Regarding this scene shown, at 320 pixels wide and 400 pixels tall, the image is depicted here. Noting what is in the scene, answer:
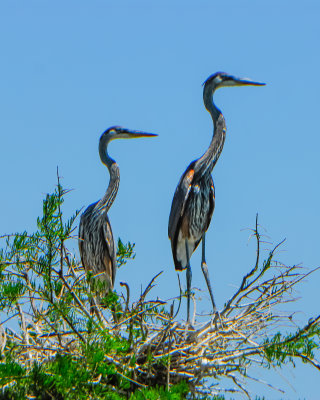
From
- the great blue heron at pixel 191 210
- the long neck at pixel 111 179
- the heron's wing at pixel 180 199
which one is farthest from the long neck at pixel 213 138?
the long neck at pixel 111 179

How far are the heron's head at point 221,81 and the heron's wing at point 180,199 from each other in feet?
3.41

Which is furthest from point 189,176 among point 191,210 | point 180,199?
point 191,210

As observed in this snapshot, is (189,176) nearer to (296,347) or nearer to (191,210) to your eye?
(191,210)

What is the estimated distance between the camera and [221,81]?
10227 millimetres

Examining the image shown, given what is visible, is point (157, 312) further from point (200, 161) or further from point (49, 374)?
point (200, 161)

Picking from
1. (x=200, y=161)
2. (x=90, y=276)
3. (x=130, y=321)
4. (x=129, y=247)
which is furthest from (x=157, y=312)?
(x=200, y=161)

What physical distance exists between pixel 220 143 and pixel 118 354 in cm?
385

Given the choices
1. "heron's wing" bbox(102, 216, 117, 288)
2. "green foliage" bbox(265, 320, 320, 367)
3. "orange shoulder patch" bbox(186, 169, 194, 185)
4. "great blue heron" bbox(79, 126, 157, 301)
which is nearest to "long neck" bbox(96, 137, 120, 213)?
"great blue heron" bbox(79, 126, 157, 301)

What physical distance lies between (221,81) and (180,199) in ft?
5.24

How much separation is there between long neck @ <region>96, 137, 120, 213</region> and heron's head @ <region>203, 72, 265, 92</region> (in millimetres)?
1514

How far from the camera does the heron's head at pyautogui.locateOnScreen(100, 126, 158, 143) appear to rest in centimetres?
1114

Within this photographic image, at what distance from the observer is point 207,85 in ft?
33.4

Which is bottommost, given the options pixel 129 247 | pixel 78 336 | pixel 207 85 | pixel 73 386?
pixel 73 386

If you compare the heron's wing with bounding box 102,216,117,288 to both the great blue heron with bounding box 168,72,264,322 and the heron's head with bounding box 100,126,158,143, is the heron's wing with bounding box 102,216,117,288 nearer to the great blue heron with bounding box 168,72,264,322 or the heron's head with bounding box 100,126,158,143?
the great blue heron with bounding box 168,72,264,322
